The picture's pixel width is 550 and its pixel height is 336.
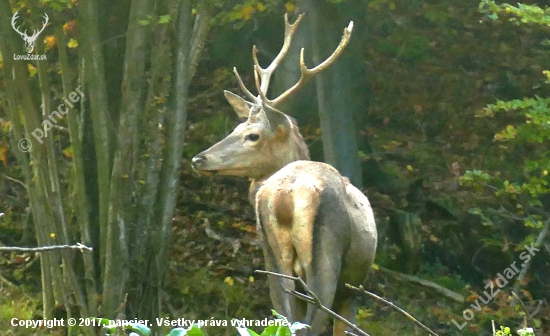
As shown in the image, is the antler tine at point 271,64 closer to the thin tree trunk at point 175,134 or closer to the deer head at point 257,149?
the deer head at point 257,149

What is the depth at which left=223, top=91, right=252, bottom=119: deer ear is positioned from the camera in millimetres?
7125

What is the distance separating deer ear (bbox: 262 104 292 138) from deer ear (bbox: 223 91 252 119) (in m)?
0.81

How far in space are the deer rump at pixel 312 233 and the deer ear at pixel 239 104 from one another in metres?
1.68

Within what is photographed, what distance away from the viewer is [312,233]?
17.2 ft

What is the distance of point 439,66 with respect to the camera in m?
12.6

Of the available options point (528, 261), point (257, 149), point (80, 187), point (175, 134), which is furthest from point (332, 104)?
point (257, 149)

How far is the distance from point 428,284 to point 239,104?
11.1ft

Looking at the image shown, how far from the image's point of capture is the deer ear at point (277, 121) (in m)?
6.32

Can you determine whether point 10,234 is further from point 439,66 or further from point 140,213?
point 439,66

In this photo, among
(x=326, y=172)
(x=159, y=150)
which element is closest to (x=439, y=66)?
(x=159, y=150)

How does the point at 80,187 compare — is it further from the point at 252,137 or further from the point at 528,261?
the point at 528,261

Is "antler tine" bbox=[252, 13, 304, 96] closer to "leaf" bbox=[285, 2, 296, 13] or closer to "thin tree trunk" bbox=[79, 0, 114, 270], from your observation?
"thin tree trunk" bbox=[79, 0, 114, 270]

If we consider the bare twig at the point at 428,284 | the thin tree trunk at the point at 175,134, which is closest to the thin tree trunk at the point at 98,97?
the thin tree trunk at the point at 175,134

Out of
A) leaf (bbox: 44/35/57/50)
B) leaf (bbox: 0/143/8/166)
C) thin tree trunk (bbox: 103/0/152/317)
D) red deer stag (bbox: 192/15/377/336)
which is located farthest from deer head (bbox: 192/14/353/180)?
leaf (bbox: 0/143/8/166)
